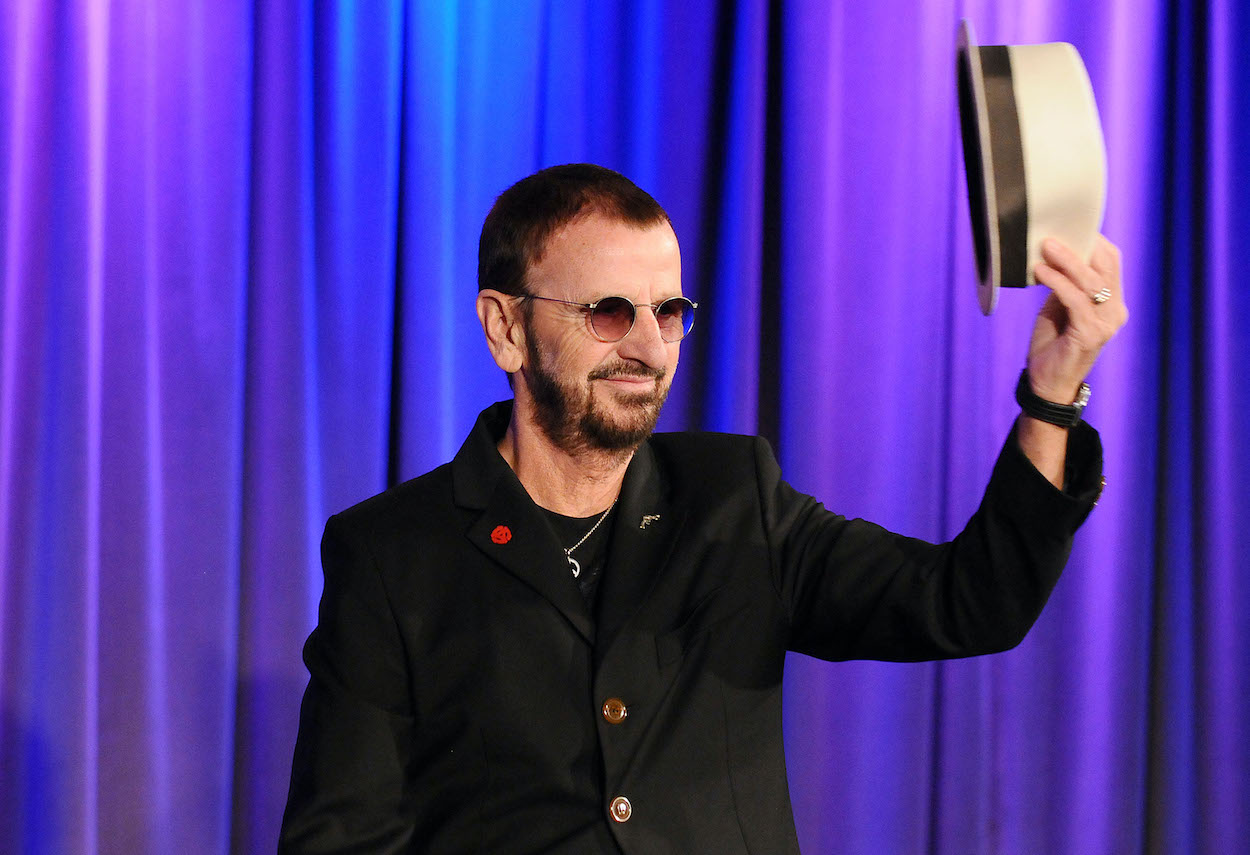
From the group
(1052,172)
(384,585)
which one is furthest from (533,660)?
(1052,172)

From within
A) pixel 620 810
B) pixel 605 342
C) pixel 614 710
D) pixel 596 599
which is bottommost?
pixel 620 810

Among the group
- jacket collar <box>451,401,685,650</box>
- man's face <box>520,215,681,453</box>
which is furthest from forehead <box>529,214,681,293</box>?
jacket collar <box>451,401,685,650</box>

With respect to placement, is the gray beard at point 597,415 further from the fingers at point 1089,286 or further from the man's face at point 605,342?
the fingers at point 1089,286

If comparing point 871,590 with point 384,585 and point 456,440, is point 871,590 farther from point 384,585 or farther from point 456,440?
point 456,440

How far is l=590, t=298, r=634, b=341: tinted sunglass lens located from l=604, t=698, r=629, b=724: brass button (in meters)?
0.51

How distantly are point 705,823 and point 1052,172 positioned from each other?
941mm

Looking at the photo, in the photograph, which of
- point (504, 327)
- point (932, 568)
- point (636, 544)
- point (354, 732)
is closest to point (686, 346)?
point (504, 327)

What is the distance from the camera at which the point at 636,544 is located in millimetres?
1616

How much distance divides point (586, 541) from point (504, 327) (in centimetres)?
36

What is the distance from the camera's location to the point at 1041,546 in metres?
1.31

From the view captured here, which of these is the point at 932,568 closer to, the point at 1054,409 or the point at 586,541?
the point at 1054,409

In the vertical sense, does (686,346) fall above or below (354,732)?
above

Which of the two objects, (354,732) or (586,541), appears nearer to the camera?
(354,732)

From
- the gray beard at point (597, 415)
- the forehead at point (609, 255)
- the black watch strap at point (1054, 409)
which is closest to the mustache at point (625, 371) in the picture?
the gray beard at point (597, 415)
